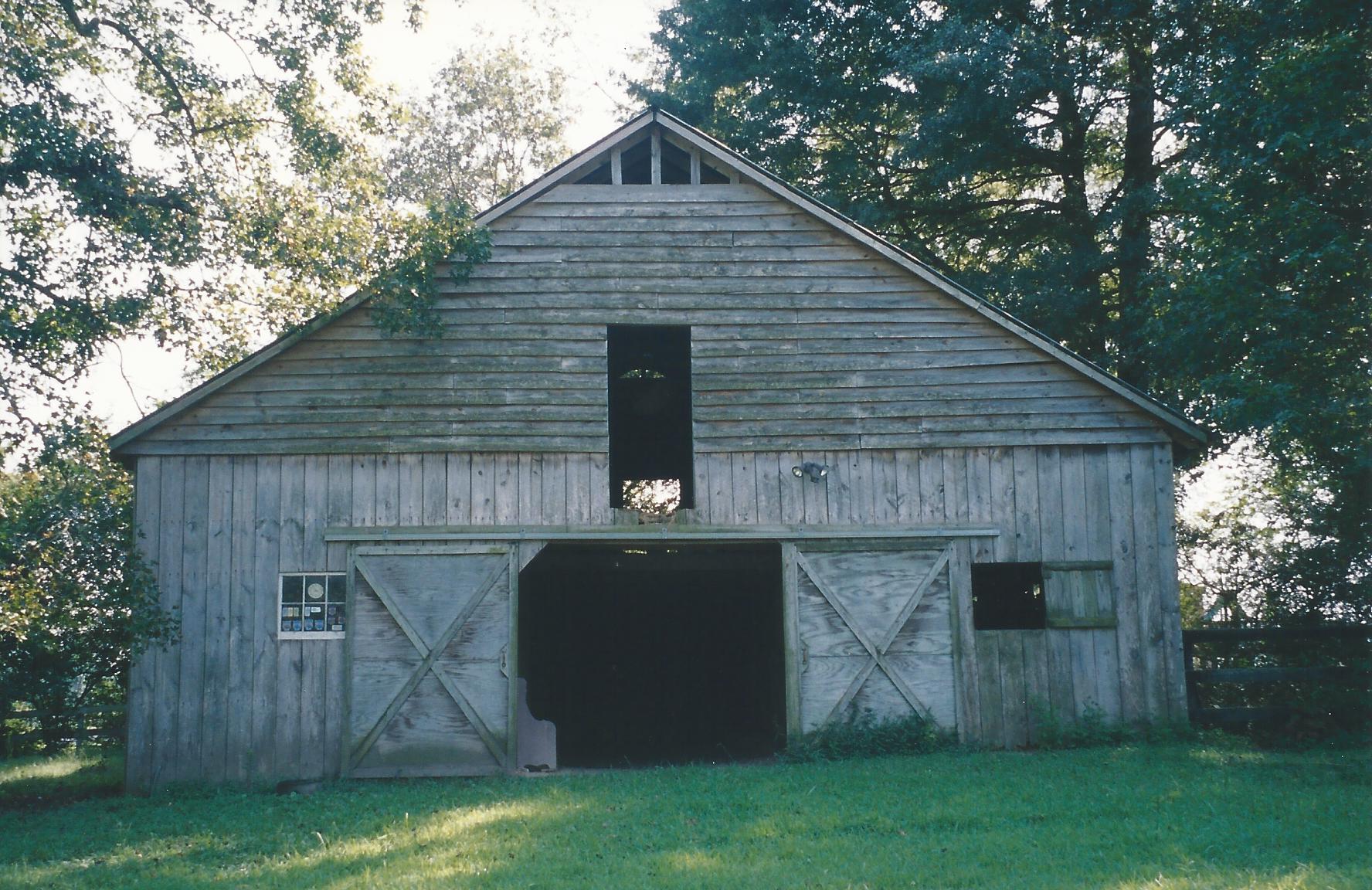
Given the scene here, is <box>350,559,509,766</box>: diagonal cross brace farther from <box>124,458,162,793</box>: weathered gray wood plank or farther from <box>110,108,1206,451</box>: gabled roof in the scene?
<box>110,108,1206,451</box>: gabled roof

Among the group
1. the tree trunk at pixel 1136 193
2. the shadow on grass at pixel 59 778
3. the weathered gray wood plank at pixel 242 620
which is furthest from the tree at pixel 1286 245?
the shadow on grass at pixel 59 778

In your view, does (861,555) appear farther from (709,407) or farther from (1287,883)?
(1287,883)

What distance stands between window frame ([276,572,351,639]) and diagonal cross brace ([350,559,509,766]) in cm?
32

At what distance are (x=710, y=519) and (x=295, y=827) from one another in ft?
17.1

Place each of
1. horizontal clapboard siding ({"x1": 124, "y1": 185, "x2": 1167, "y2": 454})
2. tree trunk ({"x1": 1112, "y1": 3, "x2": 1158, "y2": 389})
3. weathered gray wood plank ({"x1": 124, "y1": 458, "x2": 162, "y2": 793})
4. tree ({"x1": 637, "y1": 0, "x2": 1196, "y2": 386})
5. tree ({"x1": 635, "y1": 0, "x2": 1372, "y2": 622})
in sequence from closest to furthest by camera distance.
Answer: weathered gray wood plank ({"x1": 124, "y1": 458, "x2": 162, "y2": 793}) → horizontal clapboard siding ({"x1": 124, "y1": 185, "x2": 1167, "y2": 454}) → tree ({"x1": 635, "y1": 0, "x2": 1372, "y2": 622}) → tree trunk ({"x1": 1112, "y1": 3, "x2": 1158, "y2": 389}) → tree ({"x1": 637, "y1": 0, "x2": 1196, "y2": 386})

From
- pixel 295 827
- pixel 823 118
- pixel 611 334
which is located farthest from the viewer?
pixel 823 118

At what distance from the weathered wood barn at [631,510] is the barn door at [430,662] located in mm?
26

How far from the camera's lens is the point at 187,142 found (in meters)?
14.1

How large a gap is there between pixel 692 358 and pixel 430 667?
4.40 metres

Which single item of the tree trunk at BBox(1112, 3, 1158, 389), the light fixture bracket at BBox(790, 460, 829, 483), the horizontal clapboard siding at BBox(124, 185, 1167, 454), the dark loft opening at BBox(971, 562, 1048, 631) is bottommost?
the dark loft opening at BBox(971, 562, 1048, 631)

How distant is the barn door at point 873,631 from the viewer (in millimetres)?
12562

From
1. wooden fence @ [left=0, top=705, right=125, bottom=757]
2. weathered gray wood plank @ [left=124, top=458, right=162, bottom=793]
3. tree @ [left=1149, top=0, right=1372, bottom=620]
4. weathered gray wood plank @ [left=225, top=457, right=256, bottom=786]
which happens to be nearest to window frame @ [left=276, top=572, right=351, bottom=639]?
weathered gray wood plank @ [left=225, top=457, right=256, bottom=786]

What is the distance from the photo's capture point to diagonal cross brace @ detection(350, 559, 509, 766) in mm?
12125

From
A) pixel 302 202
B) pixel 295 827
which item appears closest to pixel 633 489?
pixel 302 202
